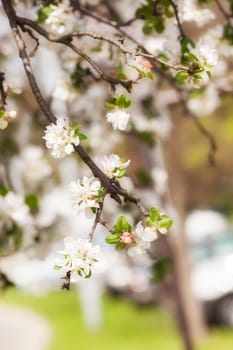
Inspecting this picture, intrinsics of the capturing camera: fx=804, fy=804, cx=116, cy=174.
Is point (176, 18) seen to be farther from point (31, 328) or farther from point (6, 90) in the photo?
point (31, 328)

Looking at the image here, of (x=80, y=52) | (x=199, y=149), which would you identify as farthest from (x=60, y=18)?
(x=199, y=149)

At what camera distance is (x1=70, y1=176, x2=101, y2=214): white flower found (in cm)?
197

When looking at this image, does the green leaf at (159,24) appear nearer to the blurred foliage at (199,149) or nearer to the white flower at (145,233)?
the white flower at (145,233)

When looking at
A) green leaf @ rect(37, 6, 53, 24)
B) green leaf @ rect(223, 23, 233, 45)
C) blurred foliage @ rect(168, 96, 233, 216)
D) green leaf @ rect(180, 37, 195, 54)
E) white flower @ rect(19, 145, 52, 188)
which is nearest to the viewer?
green leaf @ rect(180, 37, 195, 54)

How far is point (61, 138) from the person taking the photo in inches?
80.0

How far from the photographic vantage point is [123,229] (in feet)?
6.51

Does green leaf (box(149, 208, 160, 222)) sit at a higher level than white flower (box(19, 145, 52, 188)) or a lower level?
lower

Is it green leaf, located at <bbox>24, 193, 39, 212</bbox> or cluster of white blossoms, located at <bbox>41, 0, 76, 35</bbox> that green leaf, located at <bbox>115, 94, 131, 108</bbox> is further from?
green leaf, located at <bbox>24, 193, 39, 212</bbox>

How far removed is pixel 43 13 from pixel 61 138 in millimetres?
812

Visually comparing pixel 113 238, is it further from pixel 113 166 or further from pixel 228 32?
pixel 228 32

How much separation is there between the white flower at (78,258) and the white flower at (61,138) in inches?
9.3

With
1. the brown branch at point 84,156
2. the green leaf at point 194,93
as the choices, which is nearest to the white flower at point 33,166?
the green leaf at point 194,93

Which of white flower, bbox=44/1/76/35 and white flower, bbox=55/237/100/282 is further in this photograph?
white flower, bbox=44/1/76/35

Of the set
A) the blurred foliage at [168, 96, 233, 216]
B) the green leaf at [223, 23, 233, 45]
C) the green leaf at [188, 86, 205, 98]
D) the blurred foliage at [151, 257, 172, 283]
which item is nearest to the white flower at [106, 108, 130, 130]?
the green leaf at [223, 23, 233, 45]
